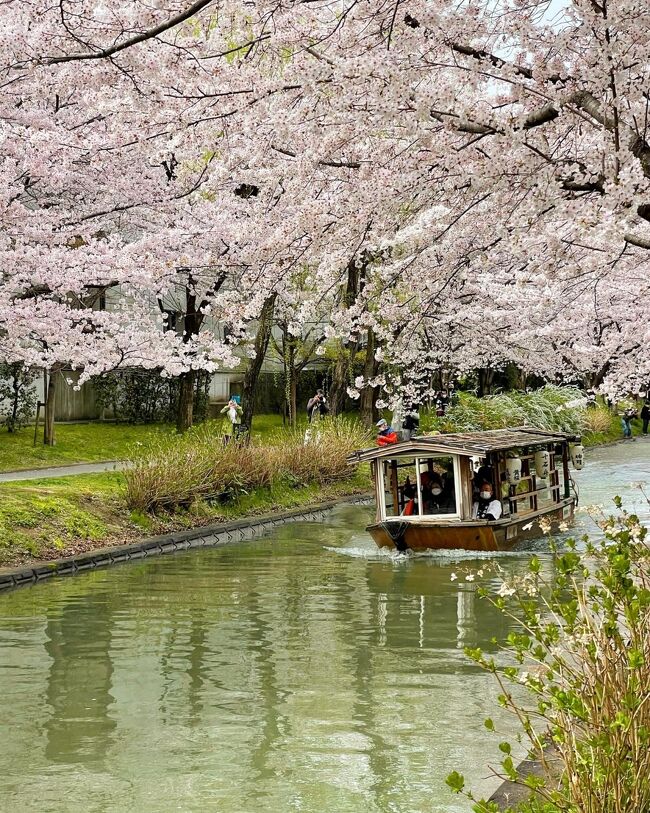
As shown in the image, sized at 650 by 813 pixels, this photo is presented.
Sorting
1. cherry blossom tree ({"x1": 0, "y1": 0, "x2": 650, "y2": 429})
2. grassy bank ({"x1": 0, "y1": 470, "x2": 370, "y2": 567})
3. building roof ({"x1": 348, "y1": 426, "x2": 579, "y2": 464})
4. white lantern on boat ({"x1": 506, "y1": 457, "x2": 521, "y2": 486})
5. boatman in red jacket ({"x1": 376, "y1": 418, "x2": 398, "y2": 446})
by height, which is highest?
cherry blossom tree ({"x1": 0, "y1": 0, "x2": 650, "y2": 429})

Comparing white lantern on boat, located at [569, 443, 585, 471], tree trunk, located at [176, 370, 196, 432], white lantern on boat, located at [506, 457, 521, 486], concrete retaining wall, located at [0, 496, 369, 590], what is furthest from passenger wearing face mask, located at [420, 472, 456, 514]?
tree trunk, located at [176, 370, 196, 432]

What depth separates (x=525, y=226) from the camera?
8.90 meters

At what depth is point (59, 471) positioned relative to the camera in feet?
85.2

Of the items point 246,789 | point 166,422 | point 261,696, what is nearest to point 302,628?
point 261,696

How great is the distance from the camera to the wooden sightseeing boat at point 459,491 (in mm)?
19781

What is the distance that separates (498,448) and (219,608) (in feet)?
25.0

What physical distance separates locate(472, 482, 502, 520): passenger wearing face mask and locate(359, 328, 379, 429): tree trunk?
11589mm

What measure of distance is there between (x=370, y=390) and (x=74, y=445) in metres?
9.84

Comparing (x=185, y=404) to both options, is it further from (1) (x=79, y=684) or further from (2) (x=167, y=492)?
(1) (x=79, y=684)

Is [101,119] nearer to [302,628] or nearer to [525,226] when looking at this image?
[302,628]

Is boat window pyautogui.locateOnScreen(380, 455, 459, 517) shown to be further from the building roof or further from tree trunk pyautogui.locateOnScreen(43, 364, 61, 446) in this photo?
tree trunk pyautogui.locateOnScreen(43, 364, 61, 446)

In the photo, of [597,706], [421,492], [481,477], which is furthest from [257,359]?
[597,706]

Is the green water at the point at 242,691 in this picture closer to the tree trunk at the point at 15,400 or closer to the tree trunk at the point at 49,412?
the tree trunk at the point at 49,412

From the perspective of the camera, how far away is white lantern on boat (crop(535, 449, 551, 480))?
23891mm
